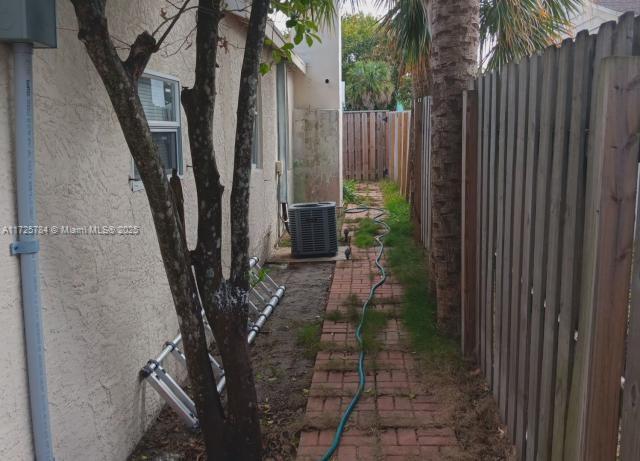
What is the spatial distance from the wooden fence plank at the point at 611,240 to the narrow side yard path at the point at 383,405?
165 centimetres

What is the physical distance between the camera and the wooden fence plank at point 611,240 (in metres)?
2.17

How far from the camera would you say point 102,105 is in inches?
143

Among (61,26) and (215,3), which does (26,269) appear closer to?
(61,26)

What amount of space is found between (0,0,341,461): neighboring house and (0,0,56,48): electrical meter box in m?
Answer: 0.13

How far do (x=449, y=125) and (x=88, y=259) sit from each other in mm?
3206

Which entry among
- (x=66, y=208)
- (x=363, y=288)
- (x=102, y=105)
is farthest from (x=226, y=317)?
(x=363, y=288)

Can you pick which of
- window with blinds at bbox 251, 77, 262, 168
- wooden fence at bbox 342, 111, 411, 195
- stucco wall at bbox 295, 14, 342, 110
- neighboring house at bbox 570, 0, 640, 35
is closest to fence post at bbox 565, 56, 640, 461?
window with blinds at bbox 251, 77, 262, 168

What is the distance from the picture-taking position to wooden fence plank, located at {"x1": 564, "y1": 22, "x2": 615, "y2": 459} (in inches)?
94.6

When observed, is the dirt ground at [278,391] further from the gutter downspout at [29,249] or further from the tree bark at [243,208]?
the gutter downspout at [29,249]

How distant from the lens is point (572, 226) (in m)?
2.70

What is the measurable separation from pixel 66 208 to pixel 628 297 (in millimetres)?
2428

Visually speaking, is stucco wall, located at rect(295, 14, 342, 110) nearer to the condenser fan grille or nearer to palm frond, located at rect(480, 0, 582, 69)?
palm frond, located at rect(480, 0, 582, 69)

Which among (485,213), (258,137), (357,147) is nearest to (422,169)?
(258,137)

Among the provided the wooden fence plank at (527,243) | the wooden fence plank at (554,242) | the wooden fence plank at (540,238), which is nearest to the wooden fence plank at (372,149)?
the wooden fence plank at (527,243)
